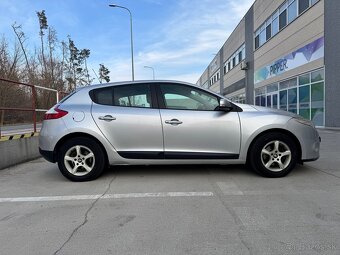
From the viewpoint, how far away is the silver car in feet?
19.4

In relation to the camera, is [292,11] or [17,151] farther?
[292,11]

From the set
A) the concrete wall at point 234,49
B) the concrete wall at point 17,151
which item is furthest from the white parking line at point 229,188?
the concrete wall at point 234,49

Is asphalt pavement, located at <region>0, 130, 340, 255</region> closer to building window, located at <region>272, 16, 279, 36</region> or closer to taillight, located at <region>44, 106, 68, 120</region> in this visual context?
taillight, located at <region>44, 106, 68, 120</region>

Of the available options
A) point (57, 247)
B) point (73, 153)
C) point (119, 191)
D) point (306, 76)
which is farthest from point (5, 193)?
point (306, 76)

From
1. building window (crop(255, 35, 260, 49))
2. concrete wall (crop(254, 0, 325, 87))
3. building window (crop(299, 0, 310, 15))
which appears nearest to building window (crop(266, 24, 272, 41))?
concrete wall (crop(254, 0, 325, 87))

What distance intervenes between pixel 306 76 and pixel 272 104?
661 cm

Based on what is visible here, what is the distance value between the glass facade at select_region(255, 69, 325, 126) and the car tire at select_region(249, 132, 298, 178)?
12.6m

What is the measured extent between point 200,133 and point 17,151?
473 cm

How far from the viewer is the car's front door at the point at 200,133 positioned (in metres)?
5.91

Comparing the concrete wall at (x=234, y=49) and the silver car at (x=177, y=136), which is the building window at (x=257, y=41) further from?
the silver car at (x=177, y=136)

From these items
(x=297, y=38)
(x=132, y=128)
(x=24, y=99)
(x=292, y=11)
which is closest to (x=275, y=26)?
(x=292, y=11)

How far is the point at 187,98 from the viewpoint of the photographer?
20.1 ft

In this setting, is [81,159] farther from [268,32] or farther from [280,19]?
[268,32]

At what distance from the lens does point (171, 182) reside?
232 inches
